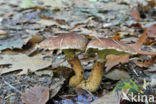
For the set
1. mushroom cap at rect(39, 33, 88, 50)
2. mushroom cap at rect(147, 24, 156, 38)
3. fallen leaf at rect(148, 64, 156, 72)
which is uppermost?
mushroom cap at rect(39, 33, 88, 50)

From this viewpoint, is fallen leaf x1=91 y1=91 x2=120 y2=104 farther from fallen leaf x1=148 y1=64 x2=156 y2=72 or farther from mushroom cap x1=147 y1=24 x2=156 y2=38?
mushroom cap x1=147 y1=24 x2=156 y2=38

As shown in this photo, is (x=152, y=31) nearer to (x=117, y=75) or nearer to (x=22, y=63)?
(x=117, y=75)

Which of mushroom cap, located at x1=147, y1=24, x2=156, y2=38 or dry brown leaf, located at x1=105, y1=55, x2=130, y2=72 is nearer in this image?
dry brown leaf, located at x1=105, y1=55, x2=130, y2=72

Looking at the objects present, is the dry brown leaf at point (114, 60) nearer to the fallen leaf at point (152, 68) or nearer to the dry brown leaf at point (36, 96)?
the fallen leaf at point (152, 68)

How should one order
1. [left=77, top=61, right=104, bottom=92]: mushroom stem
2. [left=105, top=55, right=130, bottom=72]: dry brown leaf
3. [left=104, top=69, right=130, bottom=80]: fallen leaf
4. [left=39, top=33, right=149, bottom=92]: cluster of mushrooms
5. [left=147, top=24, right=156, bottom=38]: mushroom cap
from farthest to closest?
[left=147, top=24, right=156, bottom=38]: mushroom cap, [left=105, top=55, right=130, bottom=72]: dry brown leaf, [left=104, top=69, right=130, bottom=80]: fallen leaf, [left=77, top=61, right=104, bottom=92]: mushroom stem, [left=39, top=33, right=149, bottom=92]: cluster of mushrooms

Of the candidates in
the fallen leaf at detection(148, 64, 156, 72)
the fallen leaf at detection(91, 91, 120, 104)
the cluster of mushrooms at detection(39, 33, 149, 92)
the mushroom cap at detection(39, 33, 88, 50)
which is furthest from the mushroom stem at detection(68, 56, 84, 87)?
the fallen leaf at detection(148, 64, 156, 72)

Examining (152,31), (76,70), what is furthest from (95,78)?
(152,31)

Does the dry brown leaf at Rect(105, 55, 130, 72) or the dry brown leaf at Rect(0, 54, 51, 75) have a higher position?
the dry brown leaf at Rect(0, 54, 51, 75)
